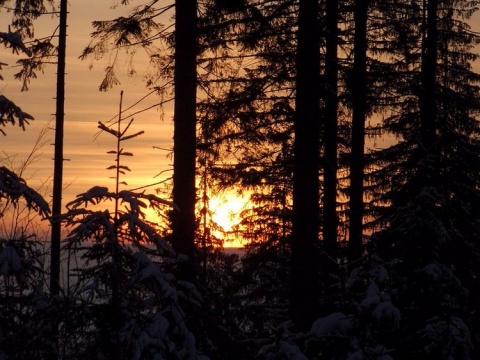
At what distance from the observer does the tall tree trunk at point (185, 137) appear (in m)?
11.0

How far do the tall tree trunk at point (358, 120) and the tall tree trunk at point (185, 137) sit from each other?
7.61m

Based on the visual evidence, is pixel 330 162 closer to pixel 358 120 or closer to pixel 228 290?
pixel 358 120

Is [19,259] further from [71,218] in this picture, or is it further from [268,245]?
[268,245]

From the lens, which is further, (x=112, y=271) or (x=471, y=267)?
(x=471, y=267)

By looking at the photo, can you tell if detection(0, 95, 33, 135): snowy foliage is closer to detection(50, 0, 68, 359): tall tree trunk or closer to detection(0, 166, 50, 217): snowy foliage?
detection(0, 166, 50, 217): snowy foliage

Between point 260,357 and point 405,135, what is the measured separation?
63.9 feet

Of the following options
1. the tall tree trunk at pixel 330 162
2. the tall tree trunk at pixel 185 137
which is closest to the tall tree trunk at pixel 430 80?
the tall tree trunk at pixel 330 162

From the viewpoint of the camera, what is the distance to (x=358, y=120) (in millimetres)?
18297

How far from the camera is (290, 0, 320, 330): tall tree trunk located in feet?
36.4

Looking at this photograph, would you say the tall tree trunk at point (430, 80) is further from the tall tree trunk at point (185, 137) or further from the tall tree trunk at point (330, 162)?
the tall tree trunk at point (185, 137)

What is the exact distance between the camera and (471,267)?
10.8 m

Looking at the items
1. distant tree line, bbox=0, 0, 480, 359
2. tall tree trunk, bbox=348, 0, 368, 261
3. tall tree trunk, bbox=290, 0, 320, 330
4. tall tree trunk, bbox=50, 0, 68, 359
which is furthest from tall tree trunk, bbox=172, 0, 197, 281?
tall tree trunk, bbox=50, 0, 68, 359

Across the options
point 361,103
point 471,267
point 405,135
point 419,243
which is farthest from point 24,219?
point 405,135

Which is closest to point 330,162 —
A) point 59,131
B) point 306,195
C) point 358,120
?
point 358,120
